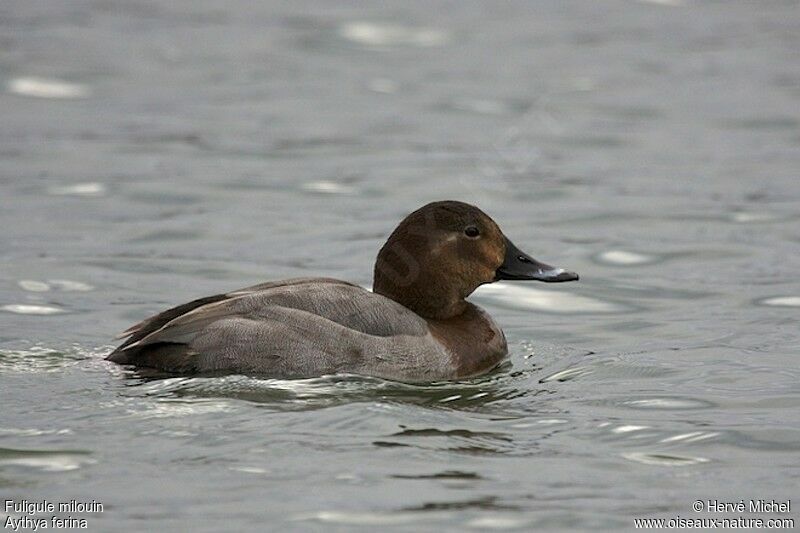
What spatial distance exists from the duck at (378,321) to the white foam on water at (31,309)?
1.81 metres

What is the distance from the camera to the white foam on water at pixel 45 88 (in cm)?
1602

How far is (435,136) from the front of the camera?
49.2ft

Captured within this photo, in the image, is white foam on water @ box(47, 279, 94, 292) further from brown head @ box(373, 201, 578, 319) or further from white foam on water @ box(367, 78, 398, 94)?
white foam on water @ box(367, 78, 398, 94)

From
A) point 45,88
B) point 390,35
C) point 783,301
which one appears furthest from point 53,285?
point 390,35

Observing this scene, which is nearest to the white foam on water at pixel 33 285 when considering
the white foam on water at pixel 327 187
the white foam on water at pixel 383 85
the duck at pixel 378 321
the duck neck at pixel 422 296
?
the duck at pixel 378 321

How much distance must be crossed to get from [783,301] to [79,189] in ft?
19.0

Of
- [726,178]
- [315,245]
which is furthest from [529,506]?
[726,178]

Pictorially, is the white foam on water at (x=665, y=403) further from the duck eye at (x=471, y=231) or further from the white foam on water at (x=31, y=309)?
the white foam on water at (x=31, y=309)

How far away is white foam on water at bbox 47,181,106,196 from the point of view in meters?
12.8

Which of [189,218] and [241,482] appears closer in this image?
[241,482]

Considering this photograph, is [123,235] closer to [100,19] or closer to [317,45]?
[317,45]

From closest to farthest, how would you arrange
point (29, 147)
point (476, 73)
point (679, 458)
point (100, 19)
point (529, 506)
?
point (529, 506) → point (679, 458) → point (29, 147) → point (476, 73) → point (100, 19)

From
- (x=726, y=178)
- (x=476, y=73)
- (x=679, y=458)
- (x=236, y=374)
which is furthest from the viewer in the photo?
(x=476, y=73)

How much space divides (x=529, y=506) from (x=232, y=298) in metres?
2.23
